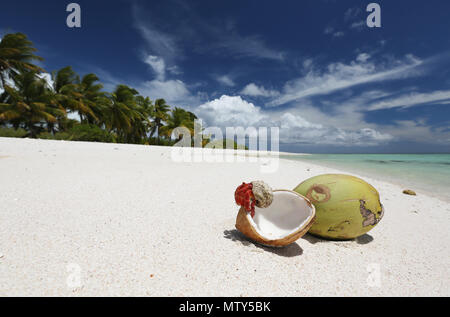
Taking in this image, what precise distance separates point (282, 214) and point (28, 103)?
83.2 feet

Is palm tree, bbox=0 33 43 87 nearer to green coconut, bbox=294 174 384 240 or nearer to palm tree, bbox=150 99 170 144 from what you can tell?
palm tree, bbox=150 99 170 144

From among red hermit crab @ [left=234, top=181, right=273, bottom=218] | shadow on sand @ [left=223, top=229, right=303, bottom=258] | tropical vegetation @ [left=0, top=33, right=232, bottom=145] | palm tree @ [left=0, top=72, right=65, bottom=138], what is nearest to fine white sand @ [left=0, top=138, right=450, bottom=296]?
shadow on sand @ [left=223, top=229, right=303, bottom=258]

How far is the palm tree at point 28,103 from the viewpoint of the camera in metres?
17.0

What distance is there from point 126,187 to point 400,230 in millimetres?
4450

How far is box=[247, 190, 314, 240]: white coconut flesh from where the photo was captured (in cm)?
205

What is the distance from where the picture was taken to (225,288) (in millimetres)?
1353

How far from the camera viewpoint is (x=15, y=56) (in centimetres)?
1811

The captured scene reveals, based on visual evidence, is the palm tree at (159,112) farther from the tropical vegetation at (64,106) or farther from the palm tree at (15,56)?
the palm tree at (15,56)

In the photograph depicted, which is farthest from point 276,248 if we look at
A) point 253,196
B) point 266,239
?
point 253,196

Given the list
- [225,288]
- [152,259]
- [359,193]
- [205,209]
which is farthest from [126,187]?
[359,193]

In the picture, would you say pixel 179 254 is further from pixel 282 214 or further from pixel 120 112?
pixel 120 112

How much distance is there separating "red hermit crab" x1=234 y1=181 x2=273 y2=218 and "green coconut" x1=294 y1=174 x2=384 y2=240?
0.59m

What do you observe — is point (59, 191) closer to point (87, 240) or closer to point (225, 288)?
point (87, 240)

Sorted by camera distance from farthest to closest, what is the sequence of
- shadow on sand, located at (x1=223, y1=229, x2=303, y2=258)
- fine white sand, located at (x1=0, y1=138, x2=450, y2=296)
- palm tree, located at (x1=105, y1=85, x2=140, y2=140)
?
palm tree, located at (x1=105, y1=85, x2=140, y2=140)
shadow on sand, located at (x1=223, y1=229, x2=303, y2=258)
fine white sand, located at (x1=0, y1=138, x2=450, y2=296)
